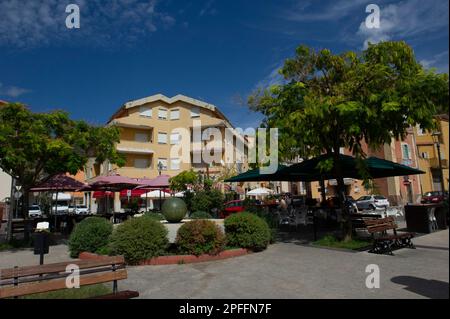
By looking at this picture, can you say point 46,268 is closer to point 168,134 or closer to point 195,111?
point 168,134

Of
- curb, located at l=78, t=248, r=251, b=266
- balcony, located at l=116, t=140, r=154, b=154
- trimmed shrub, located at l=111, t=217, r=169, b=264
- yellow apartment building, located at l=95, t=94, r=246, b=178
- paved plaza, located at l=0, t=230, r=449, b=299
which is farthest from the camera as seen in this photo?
yellow apartment building, located at l=95, t=94, r=246, b=178

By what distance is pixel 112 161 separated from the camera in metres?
13.5

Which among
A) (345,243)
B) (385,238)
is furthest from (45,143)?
(385,238)

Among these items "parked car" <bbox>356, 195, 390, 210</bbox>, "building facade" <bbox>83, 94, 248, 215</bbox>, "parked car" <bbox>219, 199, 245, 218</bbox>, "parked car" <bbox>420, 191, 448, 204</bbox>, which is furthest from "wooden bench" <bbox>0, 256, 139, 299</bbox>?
"building facade" <bbox>83, 94, 248, 215</bbox>

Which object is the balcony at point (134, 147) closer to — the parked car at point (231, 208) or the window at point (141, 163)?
the window at point (141, 163)

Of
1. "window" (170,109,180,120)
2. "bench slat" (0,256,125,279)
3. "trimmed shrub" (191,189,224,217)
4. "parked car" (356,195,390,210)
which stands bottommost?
"bench slat" (0,256,125,279)

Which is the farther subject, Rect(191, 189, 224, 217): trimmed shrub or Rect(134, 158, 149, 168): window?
Rect(134, 158, 149, 168): window

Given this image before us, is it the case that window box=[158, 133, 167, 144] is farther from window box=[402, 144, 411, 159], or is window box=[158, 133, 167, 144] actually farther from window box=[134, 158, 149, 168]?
window box=[402, 144, 411, 159]

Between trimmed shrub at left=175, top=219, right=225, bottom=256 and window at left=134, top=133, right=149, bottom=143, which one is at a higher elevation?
window at left=134, top=133, right=149, bottom=143

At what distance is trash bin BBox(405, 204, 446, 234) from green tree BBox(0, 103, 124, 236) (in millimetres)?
11397

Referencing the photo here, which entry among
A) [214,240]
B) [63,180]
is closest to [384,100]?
[214,240]

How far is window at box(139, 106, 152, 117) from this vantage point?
37.6 m

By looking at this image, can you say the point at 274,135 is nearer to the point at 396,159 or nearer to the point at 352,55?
the point at 352,55

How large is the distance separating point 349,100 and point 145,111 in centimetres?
3174
